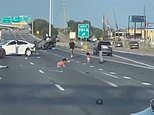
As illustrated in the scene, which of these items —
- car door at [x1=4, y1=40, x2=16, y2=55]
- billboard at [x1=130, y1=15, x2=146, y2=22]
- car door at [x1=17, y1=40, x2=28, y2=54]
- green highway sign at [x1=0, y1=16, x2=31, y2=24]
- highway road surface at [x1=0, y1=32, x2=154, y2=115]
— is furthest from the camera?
billboard at [x1=130, y1=15, x2=146, y2=22]

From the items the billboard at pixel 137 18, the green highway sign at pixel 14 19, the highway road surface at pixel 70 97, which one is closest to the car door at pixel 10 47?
the highway road surface at pixel 70 97

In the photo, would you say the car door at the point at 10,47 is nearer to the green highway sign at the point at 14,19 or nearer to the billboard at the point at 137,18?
the green highway sign at the point at 14,19

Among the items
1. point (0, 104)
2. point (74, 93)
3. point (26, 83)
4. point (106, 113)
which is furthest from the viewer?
point (26, 83)

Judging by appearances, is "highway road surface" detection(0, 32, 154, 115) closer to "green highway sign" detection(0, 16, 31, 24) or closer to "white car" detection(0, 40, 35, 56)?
"white car" detection(0, 40, 35, 56)

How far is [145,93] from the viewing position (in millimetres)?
18844

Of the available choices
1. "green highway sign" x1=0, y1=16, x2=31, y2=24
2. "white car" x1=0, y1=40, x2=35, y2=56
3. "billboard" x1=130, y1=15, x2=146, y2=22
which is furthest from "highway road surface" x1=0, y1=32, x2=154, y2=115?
"billboard" x1=130, y1=15, x2=146, y2=22

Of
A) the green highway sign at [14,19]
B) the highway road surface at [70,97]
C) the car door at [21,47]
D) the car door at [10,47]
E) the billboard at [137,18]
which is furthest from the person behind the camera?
the billboard at [137,18]

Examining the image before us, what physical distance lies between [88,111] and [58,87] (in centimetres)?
712

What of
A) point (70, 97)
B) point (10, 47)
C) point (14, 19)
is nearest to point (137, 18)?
point (14, 19)

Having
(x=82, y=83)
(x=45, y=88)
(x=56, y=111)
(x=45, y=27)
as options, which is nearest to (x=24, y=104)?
(x=56, y=111)

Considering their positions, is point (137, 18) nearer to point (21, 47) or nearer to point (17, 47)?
point (21, 47)

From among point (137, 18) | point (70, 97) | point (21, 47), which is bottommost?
point (70, 97)

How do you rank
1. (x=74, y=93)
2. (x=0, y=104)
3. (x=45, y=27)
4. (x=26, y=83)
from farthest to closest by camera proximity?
(x=45, y=27) < (x=26, y=83) < (x=74, y=93) < (x=0, y=104)

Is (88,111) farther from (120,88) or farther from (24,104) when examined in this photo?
(120,88)
